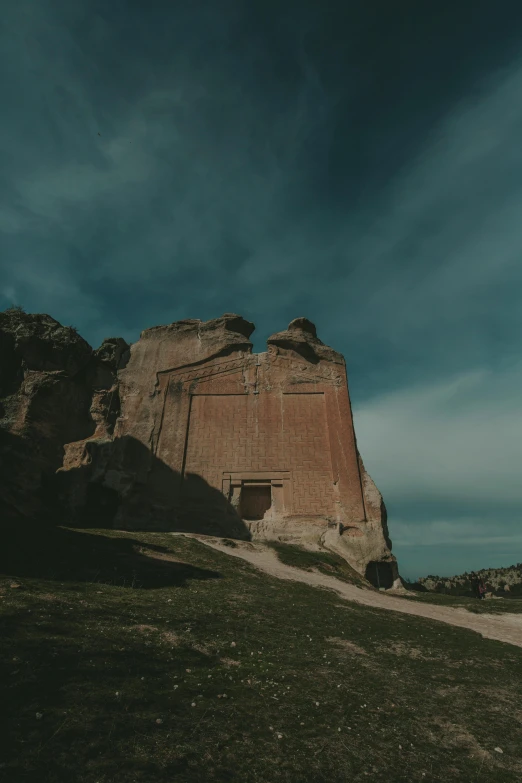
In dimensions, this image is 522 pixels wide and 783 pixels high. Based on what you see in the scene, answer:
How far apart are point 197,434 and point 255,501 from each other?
3919 millimetres

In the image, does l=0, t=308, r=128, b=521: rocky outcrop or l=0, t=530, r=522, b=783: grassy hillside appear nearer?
l=0, t=530, r=522, b=783: grassy hillside

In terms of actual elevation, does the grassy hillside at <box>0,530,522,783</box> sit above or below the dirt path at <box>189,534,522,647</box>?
below

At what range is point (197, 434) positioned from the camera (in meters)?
19.7

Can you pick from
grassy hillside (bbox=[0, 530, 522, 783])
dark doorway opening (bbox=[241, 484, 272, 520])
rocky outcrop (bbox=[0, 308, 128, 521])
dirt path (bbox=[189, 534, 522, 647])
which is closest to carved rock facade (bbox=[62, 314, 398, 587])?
dark doorway opening (bbox=[241, 484, 272, 520])

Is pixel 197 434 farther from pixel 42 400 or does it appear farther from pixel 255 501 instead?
pixel 42 400

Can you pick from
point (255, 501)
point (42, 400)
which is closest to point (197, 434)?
point (255, 501)

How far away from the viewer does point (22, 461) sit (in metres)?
13.5

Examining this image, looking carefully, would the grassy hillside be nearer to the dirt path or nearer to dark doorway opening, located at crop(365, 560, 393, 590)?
the dirt path

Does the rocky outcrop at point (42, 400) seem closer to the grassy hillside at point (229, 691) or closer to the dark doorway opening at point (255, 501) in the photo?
the grassy hillside at point (229, 691)

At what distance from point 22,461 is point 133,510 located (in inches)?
216

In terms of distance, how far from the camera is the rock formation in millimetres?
16188

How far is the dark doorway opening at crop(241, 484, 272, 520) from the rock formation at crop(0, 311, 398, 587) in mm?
42

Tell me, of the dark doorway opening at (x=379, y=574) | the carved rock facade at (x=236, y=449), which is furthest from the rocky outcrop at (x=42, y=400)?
the dark doorway opening at (x=379, y=574)

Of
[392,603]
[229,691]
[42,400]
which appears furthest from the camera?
[42,400]
